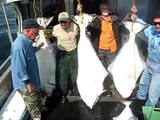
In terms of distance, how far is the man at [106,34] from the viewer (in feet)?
18.8

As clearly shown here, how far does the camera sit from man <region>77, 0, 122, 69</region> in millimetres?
5742

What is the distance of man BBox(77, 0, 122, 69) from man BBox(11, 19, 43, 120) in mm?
1273

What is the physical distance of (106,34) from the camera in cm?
579

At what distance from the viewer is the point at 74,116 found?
5.77 metres

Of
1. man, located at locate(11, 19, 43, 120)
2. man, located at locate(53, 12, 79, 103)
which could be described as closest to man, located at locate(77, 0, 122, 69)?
man, located at locate(53, 12, 79, 103)

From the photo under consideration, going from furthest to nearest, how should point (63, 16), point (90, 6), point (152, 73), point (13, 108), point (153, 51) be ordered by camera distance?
point (90, 6) → point (63, 16) → point (13, 108) → point (152, 73) → point (153, 51)

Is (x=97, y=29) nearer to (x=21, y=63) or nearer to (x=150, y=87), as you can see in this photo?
(x=150, y=87)

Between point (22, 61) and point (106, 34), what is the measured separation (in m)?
1.67

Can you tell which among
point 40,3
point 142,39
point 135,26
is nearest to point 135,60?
point 135,26

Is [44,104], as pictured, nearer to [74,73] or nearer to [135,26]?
[74,73]

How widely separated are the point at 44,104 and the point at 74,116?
576mm

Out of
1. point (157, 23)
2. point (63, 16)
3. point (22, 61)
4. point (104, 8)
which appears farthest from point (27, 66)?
point (157, 23)

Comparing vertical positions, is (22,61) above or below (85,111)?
above

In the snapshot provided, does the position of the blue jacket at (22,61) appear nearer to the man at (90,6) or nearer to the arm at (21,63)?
the arm at (21,63)
